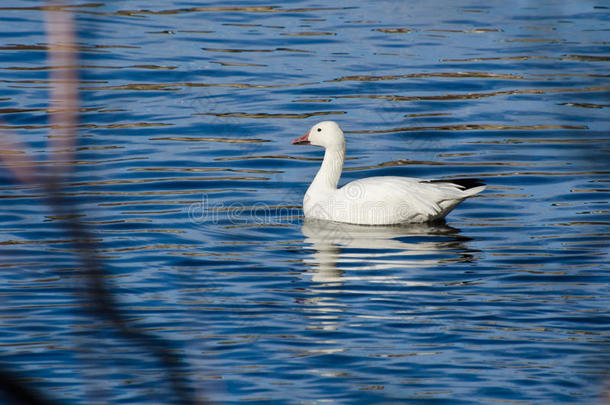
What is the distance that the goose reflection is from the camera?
25.2 ft

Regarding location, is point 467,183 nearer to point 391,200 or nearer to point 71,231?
point 391,200

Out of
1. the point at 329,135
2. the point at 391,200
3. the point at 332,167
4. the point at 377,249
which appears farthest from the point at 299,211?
the point at 377,249

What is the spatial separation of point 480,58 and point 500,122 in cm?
327

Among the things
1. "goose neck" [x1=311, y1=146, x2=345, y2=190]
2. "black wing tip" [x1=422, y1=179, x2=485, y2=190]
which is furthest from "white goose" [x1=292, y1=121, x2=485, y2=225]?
"goose neck" [x1=311, y1=146, x2=345, y2=190]

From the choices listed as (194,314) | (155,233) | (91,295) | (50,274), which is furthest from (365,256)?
(91,295)

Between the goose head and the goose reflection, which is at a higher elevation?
the goose head

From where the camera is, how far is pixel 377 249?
8.51 meters

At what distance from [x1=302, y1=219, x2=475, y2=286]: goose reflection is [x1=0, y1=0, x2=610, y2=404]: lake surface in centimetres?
4

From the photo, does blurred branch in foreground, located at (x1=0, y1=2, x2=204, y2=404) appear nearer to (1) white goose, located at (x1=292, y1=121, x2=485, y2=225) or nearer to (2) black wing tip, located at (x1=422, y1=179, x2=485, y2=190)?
(1) white goose, located at (x1=292, y1=121, x2=485, y2=225)

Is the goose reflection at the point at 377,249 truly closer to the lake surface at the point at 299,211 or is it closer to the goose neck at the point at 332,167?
the lake surface at the point at 299,211

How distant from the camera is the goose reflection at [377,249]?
25.2 ft

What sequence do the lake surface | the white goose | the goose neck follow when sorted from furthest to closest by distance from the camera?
the goose neck → the white goose → the lake surface

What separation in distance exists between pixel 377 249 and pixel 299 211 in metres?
1.68

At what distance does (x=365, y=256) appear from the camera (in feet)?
27.1
